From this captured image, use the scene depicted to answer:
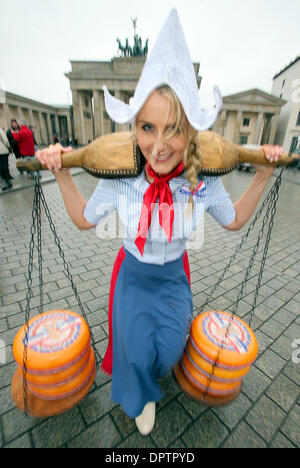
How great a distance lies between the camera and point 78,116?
34781 millimetres

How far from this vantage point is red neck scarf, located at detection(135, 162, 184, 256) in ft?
4.25

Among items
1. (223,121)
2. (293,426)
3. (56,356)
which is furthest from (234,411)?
(223,121)

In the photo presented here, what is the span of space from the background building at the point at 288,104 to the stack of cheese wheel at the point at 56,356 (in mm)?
33472

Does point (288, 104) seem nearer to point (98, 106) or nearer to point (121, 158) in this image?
point (98, 106)

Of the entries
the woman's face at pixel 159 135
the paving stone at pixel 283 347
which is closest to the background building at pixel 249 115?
the paving stone at pixel 283 347

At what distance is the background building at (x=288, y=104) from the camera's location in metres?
28.9

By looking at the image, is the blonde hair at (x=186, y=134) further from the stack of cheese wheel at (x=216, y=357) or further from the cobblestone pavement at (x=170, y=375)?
the cobblestone pavement at (x=170, y=375)

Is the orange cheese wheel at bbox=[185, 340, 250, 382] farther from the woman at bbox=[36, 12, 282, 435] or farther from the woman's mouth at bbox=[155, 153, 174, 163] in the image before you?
the woman's mouth at bbox=[155, 153, 174, 163]

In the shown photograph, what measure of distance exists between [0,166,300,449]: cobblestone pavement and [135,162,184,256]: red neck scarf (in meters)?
1.29

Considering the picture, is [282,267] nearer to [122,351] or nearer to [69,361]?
[122,351]

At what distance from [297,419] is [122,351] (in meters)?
1.45

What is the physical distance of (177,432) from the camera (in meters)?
1.55

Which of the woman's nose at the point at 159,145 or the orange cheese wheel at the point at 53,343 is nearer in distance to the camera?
the woman's nose at the point at 159,145

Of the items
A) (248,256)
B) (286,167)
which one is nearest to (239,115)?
(248,256)
